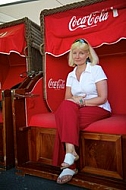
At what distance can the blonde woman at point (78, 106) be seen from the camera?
148 cm

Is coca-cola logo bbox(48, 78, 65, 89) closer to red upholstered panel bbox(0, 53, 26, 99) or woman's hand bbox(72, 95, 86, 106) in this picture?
woman's hand bbox(72, 95, 86, 106)

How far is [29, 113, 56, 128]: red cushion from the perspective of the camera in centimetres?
172

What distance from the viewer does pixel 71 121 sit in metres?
1.50

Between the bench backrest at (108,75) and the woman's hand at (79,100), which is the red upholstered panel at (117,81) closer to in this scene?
the bench backrest at (108,75)

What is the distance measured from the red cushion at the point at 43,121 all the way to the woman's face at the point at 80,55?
1.68 ft

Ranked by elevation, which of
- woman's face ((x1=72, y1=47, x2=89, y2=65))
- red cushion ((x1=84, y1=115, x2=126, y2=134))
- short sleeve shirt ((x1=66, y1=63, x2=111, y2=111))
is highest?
woman's face ((x1=72, y1=47, x2=89, y2=65))

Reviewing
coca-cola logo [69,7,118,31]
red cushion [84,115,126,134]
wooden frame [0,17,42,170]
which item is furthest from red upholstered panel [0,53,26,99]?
red cushion [84,115,126,134]

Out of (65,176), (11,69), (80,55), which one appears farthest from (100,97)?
(11,69)

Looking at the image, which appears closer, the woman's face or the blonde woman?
the blonde woman

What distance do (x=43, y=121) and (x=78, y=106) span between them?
34cm

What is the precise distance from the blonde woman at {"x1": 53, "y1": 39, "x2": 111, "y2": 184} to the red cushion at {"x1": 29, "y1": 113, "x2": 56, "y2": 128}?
0.52 feet

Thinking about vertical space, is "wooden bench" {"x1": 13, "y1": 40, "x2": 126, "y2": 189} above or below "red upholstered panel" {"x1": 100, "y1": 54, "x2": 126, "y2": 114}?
below

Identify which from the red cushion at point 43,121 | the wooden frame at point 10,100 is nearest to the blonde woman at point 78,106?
the red cushion at point 43,121

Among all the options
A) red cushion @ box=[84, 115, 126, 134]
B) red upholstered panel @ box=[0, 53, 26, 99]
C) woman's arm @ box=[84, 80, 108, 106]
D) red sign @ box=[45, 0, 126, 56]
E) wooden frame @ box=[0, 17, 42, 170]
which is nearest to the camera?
red cushion @ box=[84, 115, 126, 134]
